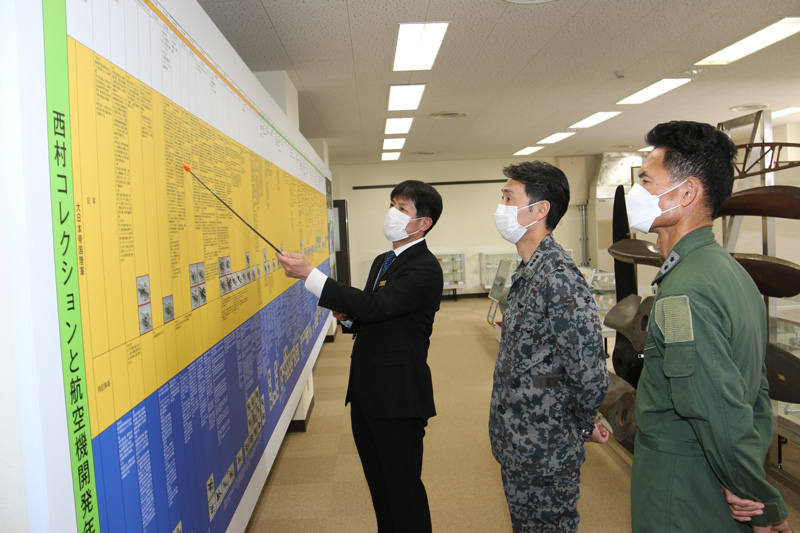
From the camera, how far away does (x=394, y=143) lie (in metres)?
8.26

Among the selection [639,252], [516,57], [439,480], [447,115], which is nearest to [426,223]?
[639,252]

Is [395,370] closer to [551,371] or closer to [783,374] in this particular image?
[551,371]

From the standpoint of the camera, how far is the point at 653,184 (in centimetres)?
125

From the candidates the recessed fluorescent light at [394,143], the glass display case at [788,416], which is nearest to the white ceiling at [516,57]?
the recessed fluorescent light at [394,143]

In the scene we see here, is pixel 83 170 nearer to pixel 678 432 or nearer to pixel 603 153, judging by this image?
pixel 678 432

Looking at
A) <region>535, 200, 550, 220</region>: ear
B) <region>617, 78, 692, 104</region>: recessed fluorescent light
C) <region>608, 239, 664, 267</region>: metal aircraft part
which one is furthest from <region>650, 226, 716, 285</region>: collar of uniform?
<region>617, 78, 692, 104</region>: recessed fluorescent light

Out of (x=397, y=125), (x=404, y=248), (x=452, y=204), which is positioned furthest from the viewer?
(x=452, y=204)

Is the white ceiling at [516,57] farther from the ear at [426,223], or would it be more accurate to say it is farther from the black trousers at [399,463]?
the black trousers at [399,463]

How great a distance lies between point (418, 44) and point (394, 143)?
183 inches

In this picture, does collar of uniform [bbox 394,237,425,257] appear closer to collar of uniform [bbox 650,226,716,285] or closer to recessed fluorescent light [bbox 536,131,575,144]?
collar of uniform [bbox 650,226,716,285]

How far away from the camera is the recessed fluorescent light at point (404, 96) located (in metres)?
4.78

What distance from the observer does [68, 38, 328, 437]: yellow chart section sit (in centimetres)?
91

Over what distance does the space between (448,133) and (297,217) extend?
4.69m

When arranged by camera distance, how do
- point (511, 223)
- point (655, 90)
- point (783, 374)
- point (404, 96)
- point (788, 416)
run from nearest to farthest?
point (511, 223) < point (783, 374) < point (788, 416) < point (404, 96) < point (655, 90)
